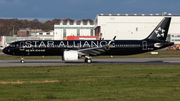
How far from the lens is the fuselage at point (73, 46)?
42750 mm

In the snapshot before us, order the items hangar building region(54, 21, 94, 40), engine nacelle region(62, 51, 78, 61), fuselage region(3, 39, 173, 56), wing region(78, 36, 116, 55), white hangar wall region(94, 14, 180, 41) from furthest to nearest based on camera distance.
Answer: hangar building region(54, 21, 94, 40), white hangar wall region(94, 14, 180, 41), fuselage region(3, 39, 173, 56), wing region(78, 36, 116, 55), engine nacelle region(62, 51, 78, 61)

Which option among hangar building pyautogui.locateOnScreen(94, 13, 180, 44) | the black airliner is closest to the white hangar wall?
hangar building pyautogui.locateOnScreen(94, 13, 180, 44)

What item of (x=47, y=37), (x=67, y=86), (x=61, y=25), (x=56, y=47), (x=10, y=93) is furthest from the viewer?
(x=47, y=37)

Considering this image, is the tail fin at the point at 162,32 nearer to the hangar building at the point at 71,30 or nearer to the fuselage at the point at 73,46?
the fuselage at the point at 73,46

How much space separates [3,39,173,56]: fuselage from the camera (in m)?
42.8

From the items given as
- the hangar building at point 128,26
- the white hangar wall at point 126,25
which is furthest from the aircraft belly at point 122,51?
the white hangar wall at point 126,25

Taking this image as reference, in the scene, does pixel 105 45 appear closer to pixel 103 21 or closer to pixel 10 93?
pixel 10 93

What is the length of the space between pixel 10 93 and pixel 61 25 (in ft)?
514

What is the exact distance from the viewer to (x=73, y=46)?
42781 millimetres

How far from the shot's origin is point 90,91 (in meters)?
16.1

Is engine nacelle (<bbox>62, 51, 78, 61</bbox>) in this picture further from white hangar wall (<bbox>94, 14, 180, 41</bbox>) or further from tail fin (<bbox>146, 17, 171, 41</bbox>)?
white hangar wall (<bbox>94, 14, 180, 41</bbox>)

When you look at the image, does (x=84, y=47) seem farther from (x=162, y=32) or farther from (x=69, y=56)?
(x=162, y=32)

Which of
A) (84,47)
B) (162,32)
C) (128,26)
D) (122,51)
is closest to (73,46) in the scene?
(84,47)

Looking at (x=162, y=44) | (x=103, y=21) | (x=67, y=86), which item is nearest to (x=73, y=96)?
(x=67, y=86)
